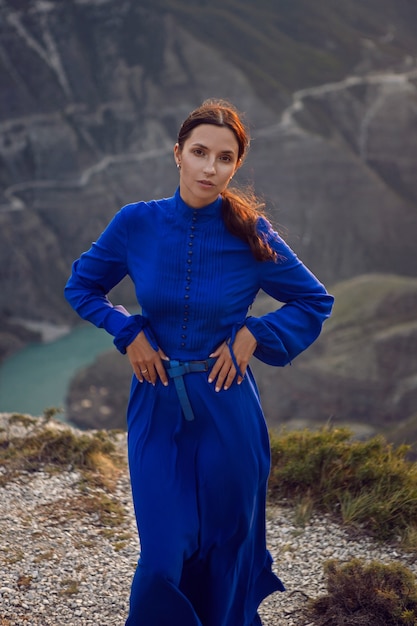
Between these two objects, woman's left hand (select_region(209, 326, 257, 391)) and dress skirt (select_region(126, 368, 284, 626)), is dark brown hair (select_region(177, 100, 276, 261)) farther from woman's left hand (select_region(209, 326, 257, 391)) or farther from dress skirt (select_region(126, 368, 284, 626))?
dress skirt (select_region(126, 368, 284, 626))

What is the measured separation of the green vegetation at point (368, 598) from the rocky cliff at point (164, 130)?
48.3m

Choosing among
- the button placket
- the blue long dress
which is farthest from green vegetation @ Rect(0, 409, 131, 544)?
the button placket

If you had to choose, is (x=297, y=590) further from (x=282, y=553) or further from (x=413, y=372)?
(x=413, y=372)

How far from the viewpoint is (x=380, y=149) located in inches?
2621

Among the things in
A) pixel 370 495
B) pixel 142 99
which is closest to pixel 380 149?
pixel 142 99

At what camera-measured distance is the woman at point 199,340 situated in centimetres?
318

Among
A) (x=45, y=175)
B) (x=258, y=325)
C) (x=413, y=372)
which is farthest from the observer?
(x=45, y=175)

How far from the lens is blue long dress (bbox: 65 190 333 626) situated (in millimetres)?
3172

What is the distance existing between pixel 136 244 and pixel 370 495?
9.07ft

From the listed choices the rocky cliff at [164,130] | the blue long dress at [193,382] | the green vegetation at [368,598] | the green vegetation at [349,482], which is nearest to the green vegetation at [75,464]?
the green vegetation at [349,482]

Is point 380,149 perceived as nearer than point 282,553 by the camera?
No

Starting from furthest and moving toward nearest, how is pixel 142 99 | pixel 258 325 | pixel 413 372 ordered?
1. pixel 142 99
2. pixel 413 372
3. pixel 258 325

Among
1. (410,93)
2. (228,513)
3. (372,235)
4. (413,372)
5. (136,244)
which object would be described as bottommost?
(228,513)

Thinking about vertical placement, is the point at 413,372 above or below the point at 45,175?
below
